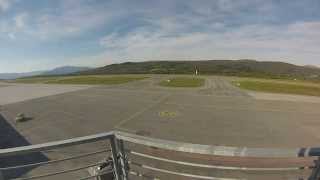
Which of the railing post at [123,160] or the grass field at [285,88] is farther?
the grass field at [285,88]

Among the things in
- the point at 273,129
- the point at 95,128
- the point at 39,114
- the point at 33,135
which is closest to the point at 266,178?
the point at 273,129

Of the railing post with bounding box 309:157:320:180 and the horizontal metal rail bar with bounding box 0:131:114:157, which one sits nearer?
the railing post with bounding box 309:157:320:180

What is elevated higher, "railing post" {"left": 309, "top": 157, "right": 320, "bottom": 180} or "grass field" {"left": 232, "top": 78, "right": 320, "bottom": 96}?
"railing post" {"left": 309, "top": 157, "right": 320, "bottom": 180}

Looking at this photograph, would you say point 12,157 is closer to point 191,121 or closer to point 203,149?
point 191,121

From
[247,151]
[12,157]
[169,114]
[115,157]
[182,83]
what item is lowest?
[12,157]

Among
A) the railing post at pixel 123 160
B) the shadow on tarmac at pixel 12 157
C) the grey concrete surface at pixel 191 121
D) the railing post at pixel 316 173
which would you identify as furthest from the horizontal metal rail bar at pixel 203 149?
the grey concrete surface at pixel 191 121

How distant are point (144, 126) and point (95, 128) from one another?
4.24 meters

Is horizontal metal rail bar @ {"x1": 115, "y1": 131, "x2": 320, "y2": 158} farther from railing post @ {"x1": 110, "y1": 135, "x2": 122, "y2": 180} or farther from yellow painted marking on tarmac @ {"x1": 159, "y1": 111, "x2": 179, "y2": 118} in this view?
→ yellow painted marking on tarmac @ {"x1": 159, "y1": 111, "x2": 179, "y2": 118}

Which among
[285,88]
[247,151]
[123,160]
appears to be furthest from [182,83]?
[247,151]

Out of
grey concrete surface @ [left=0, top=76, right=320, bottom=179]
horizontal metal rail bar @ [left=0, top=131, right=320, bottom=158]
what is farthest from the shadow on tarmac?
horizontal metal rail bar @ [left=0, top=131, right=320, bottom=158]

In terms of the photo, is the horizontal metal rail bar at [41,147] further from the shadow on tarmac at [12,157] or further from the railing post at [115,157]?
the shadow on tarmac at [12,157]

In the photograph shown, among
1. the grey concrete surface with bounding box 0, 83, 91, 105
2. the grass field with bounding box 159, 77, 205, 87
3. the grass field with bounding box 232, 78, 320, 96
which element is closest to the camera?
the grey concrete surface with bounding box 0, 83, 91, 105

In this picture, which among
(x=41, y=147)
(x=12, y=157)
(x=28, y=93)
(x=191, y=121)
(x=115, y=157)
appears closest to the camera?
(x=41, y=147)

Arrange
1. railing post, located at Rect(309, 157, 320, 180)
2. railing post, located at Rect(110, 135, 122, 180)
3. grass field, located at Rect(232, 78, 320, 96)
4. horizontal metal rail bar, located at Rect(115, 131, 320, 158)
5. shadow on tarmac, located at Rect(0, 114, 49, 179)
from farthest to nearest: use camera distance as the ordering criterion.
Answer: grass field, located at Rect(232, 78, 320, 96) → shadow on tarmac, located at Rect(0, 114, 49, 179) → railing post, located at Rect(110, 135, 122, 180) → railing post, located at Rect(309, 157, 320, 180) → horizontal metal rail bar, located at Rect(115, 131, 320, 158)
